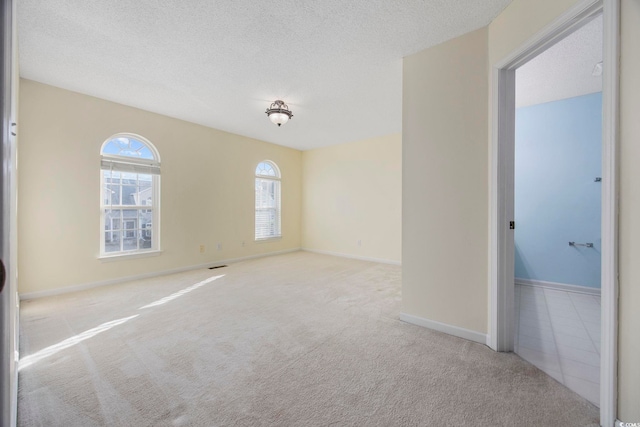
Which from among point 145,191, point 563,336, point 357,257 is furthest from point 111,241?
point 563,336

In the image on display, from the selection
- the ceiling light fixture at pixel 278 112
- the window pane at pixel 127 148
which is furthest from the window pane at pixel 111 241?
the ceiling light fixture at pixel 278 112

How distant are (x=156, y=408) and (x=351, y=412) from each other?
109cm

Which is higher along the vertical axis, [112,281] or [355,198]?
[355,198]

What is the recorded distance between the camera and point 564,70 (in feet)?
8.82

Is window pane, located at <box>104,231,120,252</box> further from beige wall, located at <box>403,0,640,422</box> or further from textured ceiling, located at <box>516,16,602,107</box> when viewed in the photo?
textured ceiling, located at <box>516,16,602,107</box>

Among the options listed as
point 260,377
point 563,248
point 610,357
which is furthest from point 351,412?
point 563,248

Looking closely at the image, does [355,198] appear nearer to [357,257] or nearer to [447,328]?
[357,257]

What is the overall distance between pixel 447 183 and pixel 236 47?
229 centimetres

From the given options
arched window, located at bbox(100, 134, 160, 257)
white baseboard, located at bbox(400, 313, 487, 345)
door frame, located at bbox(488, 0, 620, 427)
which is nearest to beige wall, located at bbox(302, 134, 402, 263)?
white baseboard, located at bbox(400, 313, 487, 345)

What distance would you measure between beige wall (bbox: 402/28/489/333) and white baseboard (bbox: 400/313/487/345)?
4 centimetres

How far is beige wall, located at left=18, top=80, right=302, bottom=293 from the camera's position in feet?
9.93

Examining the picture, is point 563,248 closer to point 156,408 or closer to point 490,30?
point 490,30

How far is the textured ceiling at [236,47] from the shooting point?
6.23ft

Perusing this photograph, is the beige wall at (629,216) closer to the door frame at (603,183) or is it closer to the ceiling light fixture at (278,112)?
the door frame at (603,183)
